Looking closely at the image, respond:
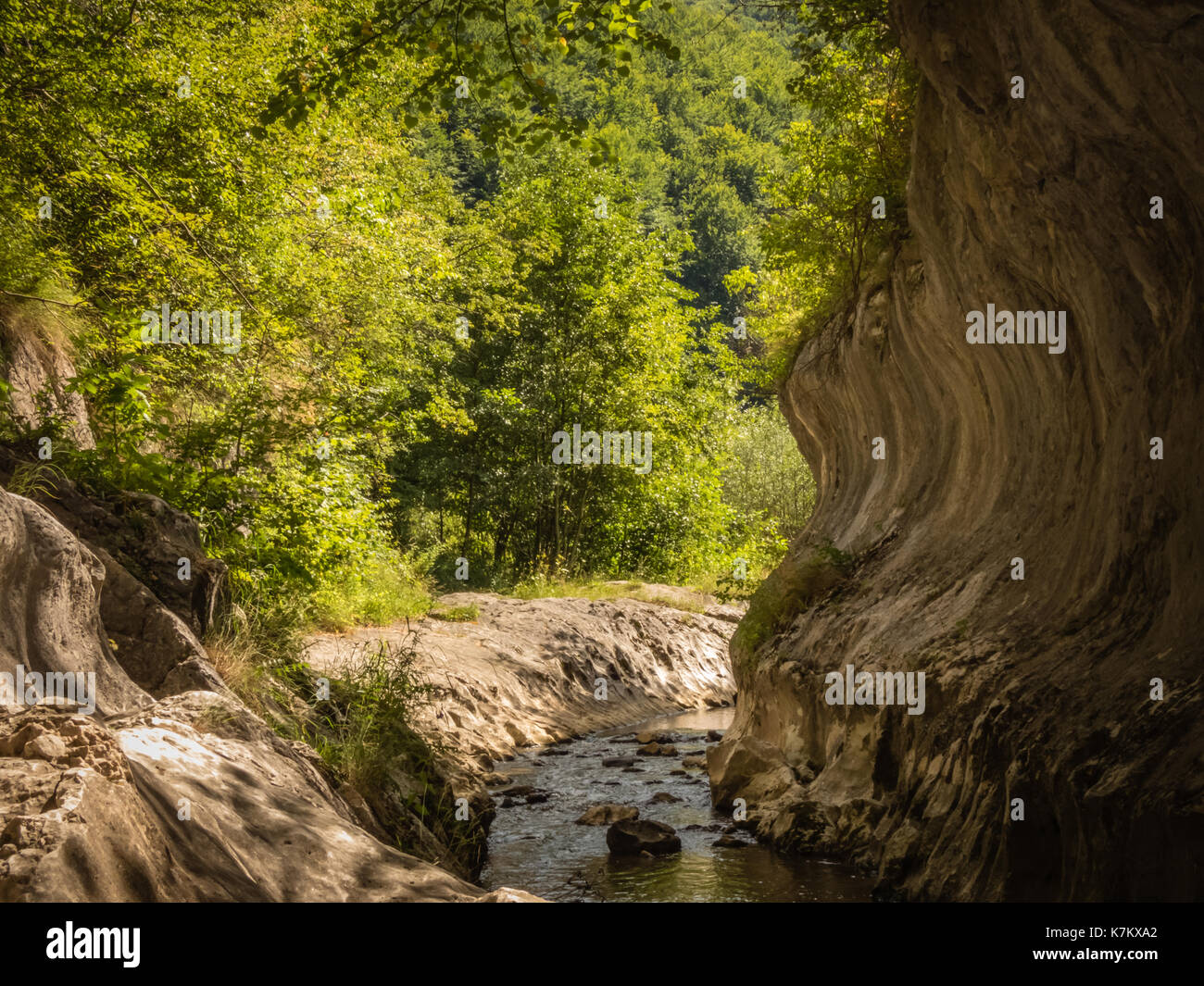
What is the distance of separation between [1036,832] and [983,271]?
517 cm

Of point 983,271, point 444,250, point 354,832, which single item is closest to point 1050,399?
point 983,271

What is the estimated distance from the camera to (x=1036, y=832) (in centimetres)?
665

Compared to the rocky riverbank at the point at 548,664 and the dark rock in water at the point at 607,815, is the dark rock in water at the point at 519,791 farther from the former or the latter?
the dark rock in water at the point at 607,815

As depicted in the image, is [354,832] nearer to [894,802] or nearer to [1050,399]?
[894,802]

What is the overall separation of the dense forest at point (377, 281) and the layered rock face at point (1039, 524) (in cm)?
250

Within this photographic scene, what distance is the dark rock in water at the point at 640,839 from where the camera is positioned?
9.70 meters

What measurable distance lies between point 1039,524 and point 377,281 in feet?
44.7

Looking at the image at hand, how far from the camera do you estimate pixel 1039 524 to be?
8.71m

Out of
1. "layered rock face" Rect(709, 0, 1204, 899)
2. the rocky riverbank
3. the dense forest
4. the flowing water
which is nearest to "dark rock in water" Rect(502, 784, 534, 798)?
the flowing water

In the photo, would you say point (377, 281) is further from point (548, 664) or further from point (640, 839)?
point (640, 839)

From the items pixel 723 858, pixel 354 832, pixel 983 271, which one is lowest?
pixel 723 858

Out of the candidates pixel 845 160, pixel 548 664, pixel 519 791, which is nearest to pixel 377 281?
pixel 548 664

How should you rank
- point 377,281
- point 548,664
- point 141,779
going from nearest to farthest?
1. point 141,779
2. point 548,664
3. point 377,281

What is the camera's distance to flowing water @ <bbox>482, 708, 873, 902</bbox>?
28.4ft
